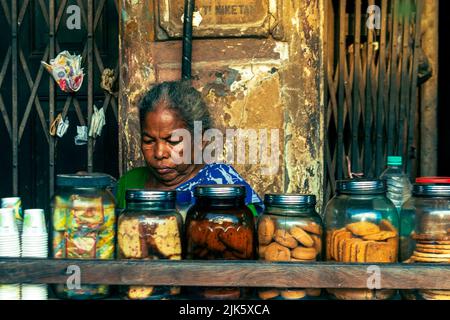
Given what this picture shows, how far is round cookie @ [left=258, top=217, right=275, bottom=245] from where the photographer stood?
1.38 m

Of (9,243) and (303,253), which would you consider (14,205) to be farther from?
(303,253)

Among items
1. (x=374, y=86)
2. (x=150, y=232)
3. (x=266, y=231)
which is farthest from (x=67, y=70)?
(x=266, y=231)

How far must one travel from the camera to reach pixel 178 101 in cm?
223

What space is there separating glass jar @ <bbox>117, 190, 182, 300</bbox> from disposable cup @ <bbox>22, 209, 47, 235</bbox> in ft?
0.75

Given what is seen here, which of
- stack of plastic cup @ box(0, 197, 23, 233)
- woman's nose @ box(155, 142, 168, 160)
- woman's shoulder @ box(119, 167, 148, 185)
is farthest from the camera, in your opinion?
woman's shoulder @ box(119, 167, 148, 185)

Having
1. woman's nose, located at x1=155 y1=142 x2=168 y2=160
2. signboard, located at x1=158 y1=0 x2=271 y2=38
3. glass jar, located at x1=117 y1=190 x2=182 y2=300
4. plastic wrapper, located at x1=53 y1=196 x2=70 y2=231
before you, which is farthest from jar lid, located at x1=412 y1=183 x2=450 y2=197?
signboard, located at x1=158 y1=0 x2=271 y2=38

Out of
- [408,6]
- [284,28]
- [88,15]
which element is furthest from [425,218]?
[88,15]

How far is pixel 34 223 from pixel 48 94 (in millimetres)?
1999

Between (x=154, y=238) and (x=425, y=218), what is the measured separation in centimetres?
Result: 69

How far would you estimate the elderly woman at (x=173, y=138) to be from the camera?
2115 millimetres

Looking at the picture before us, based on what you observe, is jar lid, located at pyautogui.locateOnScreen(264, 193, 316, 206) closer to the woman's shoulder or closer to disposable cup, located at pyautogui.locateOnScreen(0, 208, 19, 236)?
disposable cup, located at pyautogui.locateOnScreen(0, 208, 19, 236)

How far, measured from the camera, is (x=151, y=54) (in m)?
2.81

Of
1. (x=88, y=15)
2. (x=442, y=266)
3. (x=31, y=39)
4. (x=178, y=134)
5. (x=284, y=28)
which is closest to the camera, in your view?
(x=442, y=266)
